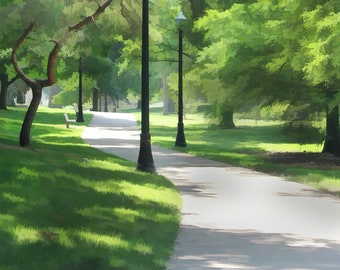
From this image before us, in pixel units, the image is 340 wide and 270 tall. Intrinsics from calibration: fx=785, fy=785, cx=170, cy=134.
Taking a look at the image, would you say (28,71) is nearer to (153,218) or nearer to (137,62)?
(137,62)

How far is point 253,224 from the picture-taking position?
41.8 feet

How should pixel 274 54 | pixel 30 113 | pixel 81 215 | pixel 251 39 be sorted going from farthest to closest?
1. pixel 251 39
2. pixel 274 54
3. pixel 30 113
4. pixel 81 215

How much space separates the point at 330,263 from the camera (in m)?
9.50

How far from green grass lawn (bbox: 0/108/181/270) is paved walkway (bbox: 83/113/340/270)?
394 millimetres

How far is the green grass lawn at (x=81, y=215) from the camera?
9.34m

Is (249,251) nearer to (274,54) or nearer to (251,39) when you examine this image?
(274,54)

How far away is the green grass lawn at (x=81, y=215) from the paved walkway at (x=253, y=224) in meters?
0.39

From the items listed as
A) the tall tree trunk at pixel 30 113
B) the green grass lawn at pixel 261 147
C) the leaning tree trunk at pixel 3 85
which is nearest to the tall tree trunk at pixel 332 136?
the green grass lawn at pixel 261 147

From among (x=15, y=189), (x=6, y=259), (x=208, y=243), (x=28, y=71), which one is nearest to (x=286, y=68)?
(x=15, y=189)

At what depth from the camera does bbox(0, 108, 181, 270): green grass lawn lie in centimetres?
934

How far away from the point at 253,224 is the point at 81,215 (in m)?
2.79

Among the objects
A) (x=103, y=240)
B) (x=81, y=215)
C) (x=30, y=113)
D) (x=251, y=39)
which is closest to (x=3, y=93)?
(x=30, y=113)

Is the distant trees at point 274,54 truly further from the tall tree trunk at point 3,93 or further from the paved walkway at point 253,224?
the tall tree trunk at point 3,93

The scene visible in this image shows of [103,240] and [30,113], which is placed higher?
[30,113]
